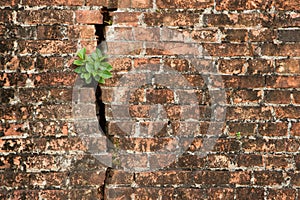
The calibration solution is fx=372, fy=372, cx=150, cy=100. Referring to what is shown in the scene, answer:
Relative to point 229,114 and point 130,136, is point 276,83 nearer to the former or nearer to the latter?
point 229,114

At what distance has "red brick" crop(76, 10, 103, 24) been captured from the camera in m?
1.95

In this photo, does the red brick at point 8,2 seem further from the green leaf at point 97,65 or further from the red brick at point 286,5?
the red brick at point 286,5

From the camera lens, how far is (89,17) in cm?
195

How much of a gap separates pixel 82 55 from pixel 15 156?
64 centimetres

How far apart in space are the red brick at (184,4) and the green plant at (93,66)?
1.36ft

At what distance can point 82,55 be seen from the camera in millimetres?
1934

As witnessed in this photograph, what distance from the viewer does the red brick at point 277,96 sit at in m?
2.00

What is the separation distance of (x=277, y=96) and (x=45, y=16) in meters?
1.30

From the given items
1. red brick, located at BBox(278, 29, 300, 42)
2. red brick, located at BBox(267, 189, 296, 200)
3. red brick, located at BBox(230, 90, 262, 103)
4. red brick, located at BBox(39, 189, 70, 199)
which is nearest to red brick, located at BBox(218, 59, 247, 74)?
red brick, located at BBox(230, 90, 262, 103)

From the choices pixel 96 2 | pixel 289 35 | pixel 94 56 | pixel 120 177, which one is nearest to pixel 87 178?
pixel 120 177

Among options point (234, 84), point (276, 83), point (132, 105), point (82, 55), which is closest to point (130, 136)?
point (132, 105)

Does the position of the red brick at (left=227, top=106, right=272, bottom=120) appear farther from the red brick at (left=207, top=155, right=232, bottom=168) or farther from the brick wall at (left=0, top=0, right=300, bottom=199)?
the red brick at (left=207, top=155, right=232, bottom=168)

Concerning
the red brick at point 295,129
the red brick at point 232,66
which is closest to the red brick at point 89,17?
the red brick at point 232,66

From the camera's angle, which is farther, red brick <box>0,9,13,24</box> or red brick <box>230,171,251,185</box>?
red brick <box>230,171,251,185</box>
